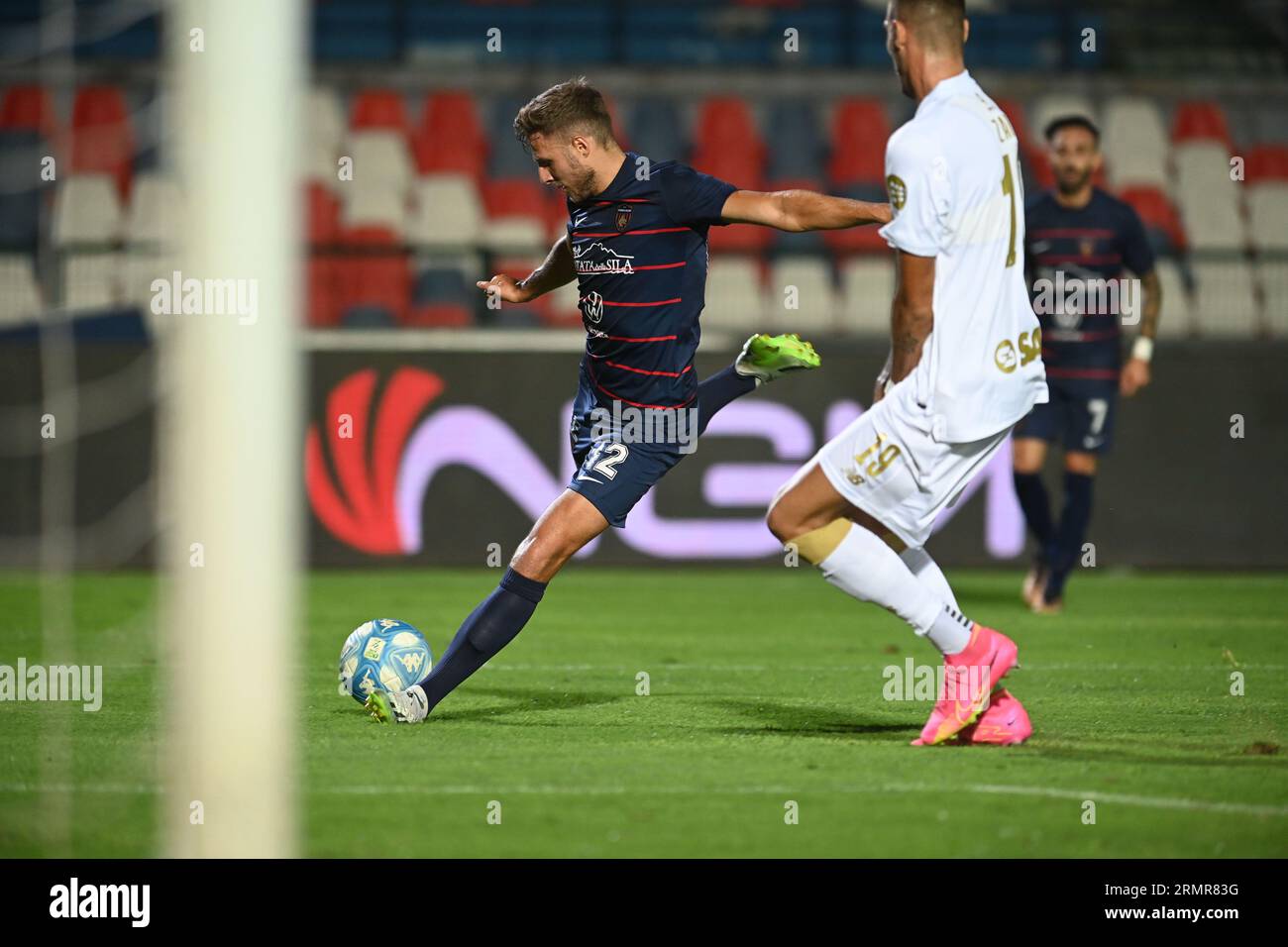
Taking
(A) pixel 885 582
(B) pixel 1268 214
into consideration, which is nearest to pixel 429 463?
(A) pixel 885 582

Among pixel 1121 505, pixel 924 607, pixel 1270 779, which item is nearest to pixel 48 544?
pixel 1121 505

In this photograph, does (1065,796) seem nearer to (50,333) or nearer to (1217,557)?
(1217,557)

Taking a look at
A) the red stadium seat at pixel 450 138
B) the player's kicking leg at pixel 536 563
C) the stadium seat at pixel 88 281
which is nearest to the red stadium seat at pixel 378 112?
the red stadium seat at pixel 450 138

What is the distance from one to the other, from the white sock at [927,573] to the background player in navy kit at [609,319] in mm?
911

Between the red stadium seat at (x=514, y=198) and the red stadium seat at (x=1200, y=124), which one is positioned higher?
the red stadium seat at (x=1200, y=124)

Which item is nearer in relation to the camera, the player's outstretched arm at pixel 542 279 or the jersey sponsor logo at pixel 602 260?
the jersey sponsor logo at pixel 602 260

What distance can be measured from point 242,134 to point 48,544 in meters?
9.65

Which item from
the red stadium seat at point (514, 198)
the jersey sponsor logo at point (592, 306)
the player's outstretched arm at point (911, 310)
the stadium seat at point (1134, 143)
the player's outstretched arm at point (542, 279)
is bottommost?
the player's outstretched arm at point (911, 310)

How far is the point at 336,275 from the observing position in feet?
44.7

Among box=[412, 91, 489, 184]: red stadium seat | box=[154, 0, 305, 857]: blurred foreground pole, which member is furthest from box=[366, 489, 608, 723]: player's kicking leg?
box=[412, 91, 489, 184]: red stadium seat

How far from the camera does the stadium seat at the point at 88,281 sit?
1293cm

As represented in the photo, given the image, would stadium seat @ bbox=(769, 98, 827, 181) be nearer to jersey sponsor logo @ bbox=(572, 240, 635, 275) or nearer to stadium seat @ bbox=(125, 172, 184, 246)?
stadium seat @ bbox=(125, 172, 184, 246)

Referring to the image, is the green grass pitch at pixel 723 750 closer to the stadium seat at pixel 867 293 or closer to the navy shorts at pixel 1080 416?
the navy shorts at pixel 1080 416

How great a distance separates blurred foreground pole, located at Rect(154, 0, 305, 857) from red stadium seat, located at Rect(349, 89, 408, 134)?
13.4 m
